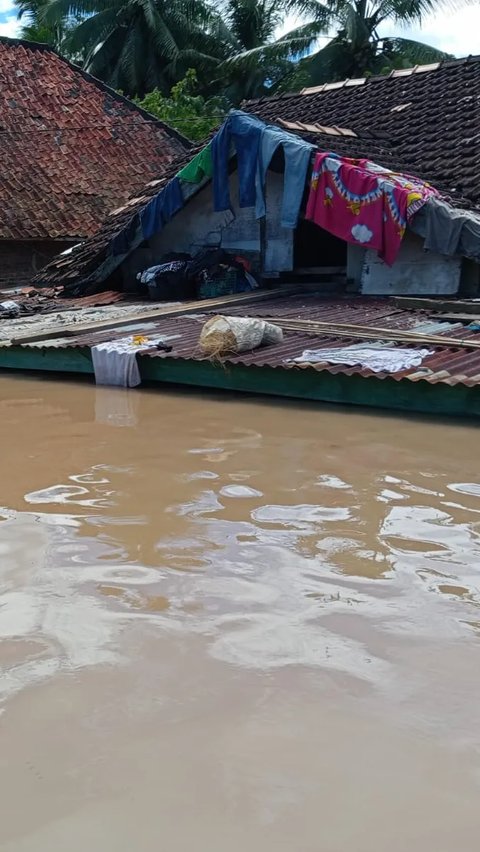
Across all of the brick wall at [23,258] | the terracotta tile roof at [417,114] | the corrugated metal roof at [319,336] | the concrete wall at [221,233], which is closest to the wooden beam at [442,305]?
the corrugated metal roof at [319,336]

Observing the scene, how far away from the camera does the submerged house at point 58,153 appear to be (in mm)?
15797

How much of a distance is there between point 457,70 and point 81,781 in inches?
561

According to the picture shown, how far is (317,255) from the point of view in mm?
12430

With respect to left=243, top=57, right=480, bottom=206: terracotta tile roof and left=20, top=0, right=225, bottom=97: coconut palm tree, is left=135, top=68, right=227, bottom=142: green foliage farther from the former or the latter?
left=243, top=57, right=480, bottom=206: terracotta tile roof

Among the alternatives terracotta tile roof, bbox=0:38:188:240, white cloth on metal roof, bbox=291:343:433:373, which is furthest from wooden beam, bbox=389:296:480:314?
terracotta tile roof, bbox=0:38:188:240

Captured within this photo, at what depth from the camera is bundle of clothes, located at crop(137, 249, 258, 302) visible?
12.0m

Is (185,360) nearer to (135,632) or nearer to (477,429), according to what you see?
(477,429)

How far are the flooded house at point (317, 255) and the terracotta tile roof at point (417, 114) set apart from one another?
4cm

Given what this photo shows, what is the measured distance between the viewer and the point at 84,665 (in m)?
2.81

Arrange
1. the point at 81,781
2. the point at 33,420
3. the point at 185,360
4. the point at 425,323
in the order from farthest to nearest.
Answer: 1. the point at 425,323
2. the point at 185,360
3. the point at 33,420
4. the point at 81,781

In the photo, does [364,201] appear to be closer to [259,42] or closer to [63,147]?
[63,147]

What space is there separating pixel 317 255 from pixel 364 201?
2425 millimetres

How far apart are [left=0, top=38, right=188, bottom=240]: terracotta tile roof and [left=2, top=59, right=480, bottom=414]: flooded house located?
228cm

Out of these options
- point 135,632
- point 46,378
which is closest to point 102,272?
point 46,378
